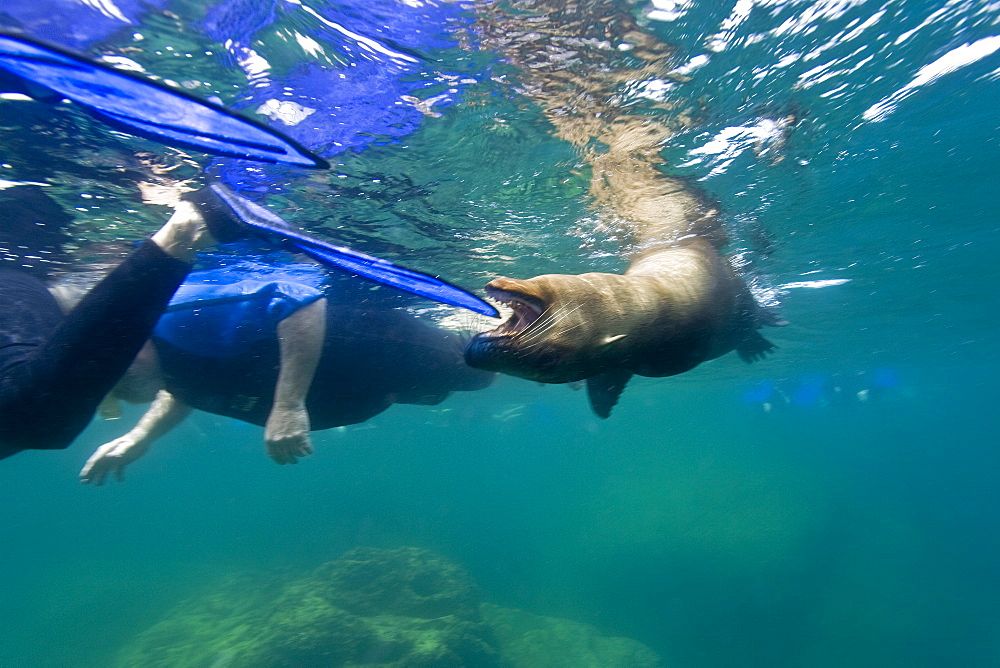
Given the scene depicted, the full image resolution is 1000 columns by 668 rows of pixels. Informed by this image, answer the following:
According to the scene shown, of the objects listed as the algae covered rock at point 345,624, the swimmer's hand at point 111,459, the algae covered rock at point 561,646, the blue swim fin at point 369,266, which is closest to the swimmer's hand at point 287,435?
the blue swim fin at point 369,266

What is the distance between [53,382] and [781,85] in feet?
21.0

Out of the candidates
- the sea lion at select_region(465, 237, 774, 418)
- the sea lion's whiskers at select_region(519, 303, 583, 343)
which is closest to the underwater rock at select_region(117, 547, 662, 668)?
the sea lion at select_region(465, 237, 774, 418)

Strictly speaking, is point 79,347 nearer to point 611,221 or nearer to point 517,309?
point 517,309

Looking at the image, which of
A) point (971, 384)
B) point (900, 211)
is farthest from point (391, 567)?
point (971, 384)

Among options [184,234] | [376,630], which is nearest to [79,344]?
[184,234]

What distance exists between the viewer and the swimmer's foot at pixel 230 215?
444cm

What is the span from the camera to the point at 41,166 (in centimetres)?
491

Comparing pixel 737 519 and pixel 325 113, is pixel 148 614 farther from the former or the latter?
pixel 737 519

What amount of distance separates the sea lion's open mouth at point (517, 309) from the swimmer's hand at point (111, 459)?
222 inches

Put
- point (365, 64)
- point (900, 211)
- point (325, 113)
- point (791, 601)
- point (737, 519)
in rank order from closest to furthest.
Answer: point (365, 64)
point (325, 113)
point (900, 211)
point (791, 601)
point (737, 519)

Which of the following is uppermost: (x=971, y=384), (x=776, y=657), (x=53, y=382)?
(x=53, y=382)

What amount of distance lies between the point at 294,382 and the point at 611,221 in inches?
211

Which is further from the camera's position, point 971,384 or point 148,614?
point 971,384

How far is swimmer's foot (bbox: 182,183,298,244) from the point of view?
4441 mm
